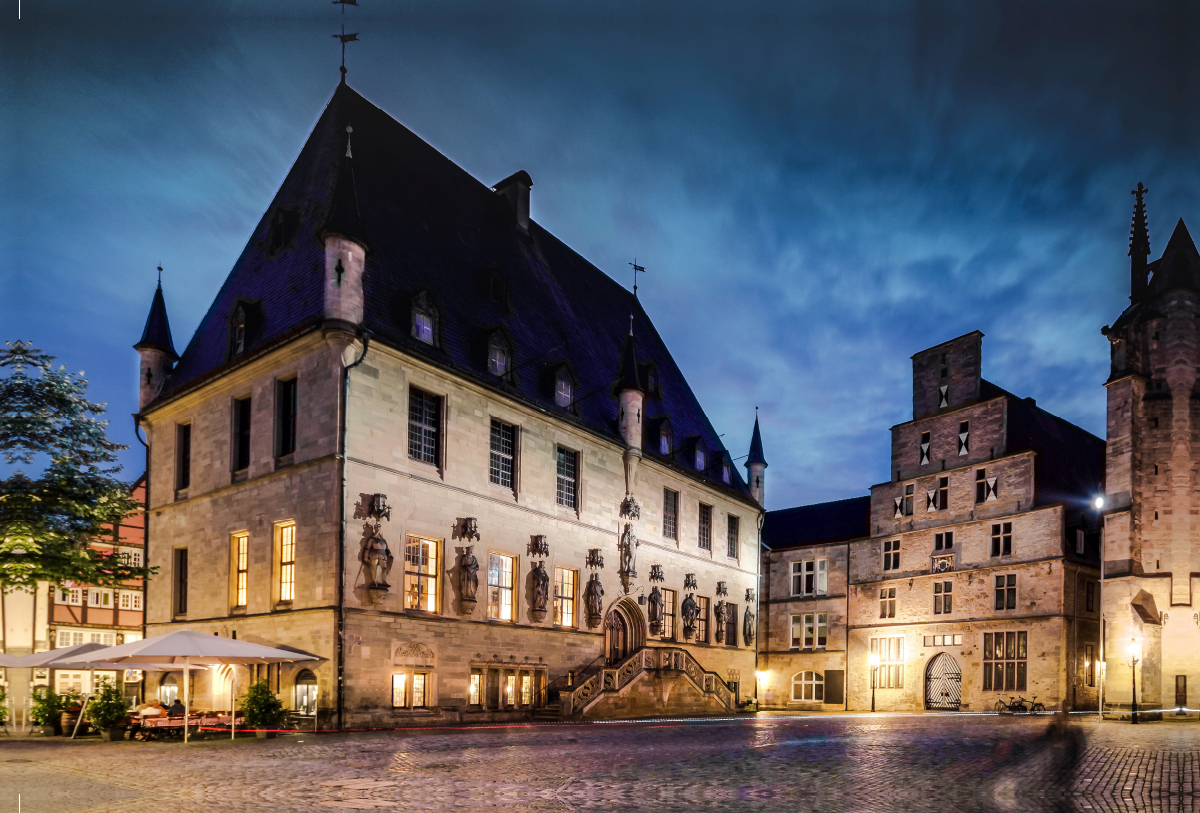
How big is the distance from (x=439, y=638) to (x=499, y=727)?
9.76 ft

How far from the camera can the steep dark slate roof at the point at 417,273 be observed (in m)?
27.0

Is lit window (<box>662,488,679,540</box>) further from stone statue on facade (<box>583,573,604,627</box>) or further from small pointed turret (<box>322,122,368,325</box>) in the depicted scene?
small pointed turret (<box>322,122,368,325</box>)

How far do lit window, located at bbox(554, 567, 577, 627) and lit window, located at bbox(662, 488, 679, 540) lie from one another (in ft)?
22.4

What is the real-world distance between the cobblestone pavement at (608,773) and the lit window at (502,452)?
9447mm

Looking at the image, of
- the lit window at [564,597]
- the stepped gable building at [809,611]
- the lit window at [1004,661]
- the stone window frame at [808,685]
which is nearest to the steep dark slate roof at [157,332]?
the lit window at [564,597]

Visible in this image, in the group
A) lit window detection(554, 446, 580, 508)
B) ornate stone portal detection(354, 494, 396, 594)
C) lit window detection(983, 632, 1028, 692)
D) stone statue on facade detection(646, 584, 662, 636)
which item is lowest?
lit window detection(983, 632, 1028, 692)

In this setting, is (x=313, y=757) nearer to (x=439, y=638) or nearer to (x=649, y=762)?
(x=649, y=762)

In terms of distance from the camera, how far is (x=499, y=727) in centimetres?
2503

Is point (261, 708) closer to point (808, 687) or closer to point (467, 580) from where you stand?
point (467, 580)

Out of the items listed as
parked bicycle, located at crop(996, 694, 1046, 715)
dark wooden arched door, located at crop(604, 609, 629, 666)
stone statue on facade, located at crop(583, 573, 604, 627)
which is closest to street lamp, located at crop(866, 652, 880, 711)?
parked bicycle, located at crop(996, 694, 1046, 715)

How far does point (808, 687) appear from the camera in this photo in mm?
46969

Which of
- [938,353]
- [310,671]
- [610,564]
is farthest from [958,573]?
[310,671]

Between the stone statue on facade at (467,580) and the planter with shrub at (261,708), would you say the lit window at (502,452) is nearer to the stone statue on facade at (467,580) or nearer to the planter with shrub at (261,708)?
the stone statue on facade at (467,580)

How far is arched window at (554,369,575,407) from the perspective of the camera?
106 feet
